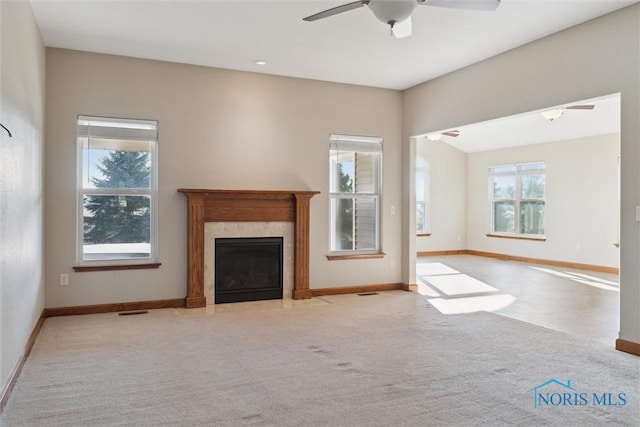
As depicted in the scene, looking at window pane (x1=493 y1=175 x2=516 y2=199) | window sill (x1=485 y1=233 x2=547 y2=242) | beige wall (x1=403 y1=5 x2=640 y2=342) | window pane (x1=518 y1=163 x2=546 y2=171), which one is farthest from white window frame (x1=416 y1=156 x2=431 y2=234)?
beige wall (x1=403 y1=5 x2=640 y2=342)

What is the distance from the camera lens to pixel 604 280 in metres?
7.42

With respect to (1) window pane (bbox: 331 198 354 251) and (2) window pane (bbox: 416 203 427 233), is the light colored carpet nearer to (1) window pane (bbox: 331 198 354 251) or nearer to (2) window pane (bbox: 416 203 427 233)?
(1) window pane (bbox: 331 198 354 251)

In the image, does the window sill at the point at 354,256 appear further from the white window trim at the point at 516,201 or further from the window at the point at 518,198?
the window at the point at 518,198

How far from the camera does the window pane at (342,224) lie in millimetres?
6293

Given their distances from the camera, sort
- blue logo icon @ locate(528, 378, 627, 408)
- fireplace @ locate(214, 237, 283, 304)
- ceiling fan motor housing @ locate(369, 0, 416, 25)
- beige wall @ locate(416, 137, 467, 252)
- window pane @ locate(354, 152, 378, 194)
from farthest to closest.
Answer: beige wall @ locate(416, 137, 467, 252)
window pane @ locate(354, 152, 378, 194)
fireplace @ locate(214, 237, 283, 304)
ceiling fan motor housing @ locate(369, 0, 416, 25)
blue logo icon @ locate(528, 378, 627, 408)

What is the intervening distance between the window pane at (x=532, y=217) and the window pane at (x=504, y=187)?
375 mm

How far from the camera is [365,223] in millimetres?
6547

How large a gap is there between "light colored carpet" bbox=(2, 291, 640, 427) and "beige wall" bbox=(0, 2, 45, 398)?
0.34 meters

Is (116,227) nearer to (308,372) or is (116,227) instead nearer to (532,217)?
(308,372)

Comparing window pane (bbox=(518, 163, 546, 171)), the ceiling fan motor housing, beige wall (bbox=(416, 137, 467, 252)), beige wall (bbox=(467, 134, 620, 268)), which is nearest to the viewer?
the ceiling fan motor housing

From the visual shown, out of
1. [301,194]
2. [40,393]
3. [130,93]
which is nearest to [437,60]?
[301,194]

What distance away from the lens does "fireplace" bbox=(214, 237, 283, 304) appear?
18.4 ft

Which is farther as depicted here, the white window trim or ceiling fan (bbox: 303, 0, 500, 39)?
the white window trim

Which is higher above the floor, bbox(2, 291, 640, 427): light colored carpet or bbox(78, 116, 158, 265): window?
bbox(78, 116, 158, 265): window
